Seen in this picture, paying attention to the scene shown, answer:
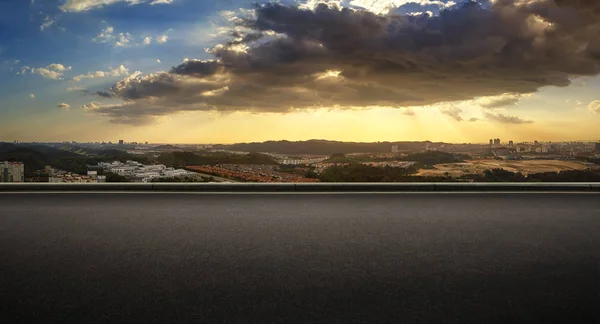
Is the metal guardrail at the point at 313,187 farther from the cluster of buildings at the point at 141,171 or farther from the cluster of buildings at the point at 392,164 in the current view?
the cluster of buildings at the point at 392,164

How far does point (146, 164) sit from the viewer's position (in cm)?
1930

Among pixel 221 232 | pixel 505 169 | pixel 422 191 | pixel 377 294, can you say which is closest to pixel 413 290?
pixel 377 294

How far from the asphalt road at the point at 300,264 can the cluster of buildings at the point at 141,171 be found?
485 centimetres

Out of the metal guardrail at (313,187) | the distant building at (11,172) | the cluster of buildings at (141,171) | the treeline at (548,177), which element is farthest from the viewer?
the cluster of buildings at (141,171)

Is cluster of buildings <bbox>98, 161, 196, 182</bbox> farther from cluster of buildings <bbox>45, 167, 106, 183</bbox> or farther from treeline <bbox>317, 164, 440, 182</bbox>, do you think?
treeline <bbox>317, 164, 440, 182</bbox>

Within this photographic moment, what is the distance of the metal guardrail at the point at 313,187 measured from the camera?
13.3 m

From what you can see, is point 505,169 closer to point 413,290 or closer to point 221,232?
point 221,232

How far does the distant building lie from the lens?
50.8 feet

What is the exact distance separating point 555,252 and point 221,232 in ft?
14.9

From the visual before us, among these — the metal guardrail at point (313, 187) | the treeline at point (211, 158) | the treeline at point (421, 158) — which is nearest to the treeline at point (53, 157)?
the treeline at point (211, 158)

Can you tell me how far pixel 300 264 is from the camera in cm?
588

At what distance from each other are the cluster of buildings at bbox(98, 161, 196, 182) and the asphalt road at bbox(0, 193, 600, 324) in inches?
191

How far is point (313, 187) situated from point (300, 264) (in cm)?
748

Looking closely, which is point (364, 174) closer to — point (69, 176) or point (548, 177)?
point (548, 177)
